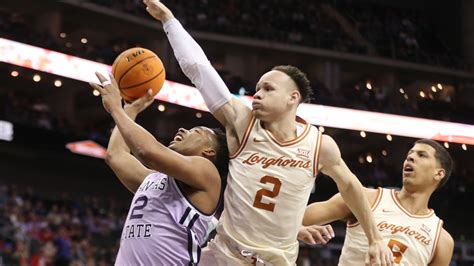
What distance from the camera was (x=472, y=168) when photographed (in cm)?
3331

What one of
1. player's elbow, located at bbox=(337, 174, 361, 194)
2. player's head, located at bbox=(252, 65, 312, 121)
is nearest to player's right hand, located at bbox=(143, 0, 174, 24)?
player's head, located at bbox=(252, 65, 312, 121)

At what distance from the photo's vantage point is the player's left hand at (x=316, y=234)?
5.27m

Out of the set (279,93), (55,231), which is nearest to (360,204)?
(279,93)

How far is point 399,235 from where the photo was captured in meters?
6.09

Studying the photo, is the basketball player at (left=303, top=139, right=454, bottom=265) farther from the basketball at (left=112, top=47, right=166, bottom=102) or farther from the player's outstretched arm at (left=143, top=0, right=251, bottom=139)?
the basketball at (left=112, top=47, right=166, bottom=102)

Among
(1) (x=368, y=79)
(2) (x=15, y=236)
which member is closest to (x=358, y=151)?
(1) (x=368, y=79)

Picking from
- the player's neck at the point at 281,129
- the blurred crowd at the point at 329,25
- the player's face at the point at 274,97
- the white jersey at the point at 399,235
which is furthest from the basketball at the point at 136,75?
the blurred crowd at the point at 329,25

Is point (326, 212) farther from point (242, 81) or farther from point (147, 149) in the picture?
point (242, 81)

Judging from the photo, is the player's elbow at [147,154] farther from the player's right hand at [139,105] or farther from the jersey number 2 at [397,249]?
the jersey number 2 at [397,249]

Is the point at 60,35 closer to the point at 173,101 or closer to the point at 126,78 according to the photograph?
the point at 173,101

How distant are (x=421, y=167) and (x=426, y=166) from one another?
45 mm

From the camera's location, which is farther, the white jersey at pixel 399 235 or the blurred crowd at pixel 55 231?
the blurred crowd at pixel 55 231

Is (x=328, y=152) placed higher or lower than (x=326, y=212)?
higher

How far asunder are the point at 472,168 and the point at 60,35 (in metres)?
17.5
